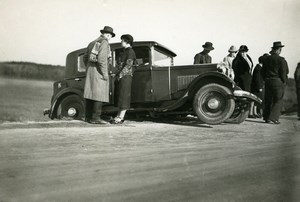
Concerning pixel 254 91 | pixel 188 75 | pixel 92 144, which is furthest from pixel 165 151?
pixel 254 91

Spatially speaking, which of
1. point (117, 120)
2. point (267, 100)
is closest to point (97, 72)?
point (117, 120)

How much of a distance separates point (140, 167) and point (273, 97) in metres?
2.81

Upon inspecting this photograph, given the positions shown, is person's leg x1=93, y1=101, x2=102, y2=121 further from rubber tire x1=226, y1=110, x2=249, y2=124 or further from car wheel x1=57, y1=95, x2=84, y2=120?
rubber tire x1=226, y1=110, x2=249, y2=124

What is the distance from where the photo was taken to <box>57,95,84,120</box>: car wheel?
426 cm

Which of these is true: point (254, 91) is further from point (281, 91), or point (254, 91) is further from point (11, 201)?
point (11, 201)

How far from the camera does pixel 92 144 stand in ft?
7.41

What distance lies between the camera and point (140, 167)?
1.88 metres

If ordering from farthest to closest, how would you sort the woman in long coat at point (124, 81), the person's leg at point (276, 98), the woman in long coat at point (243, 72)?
the woman in long coat at point (243, 72), the person's leg at point (276, 98), the woman in long coat at point (124, 81)

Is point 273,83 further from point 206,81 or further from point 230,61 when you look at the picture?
point 206,81

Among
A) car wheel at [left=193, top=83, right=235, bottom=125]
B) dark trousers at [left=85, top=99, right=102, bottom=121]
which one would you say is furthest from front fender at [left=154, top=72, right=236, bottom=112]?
dark trousers at [left=85, top=99, right=102, bottom=121]

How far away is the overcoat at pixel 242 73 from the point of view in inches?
179

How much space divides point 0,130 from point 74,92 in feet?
5.92

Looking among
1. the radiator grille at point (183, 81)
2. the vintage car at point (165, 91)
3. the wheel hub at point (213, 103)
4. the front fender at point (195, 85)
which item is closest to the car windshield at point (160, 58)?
the vintage car at point (165, 91)

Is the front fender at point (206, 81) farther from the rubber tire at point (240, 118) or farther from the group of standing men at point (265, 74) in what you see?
the rubber tire at point (240, 118)
